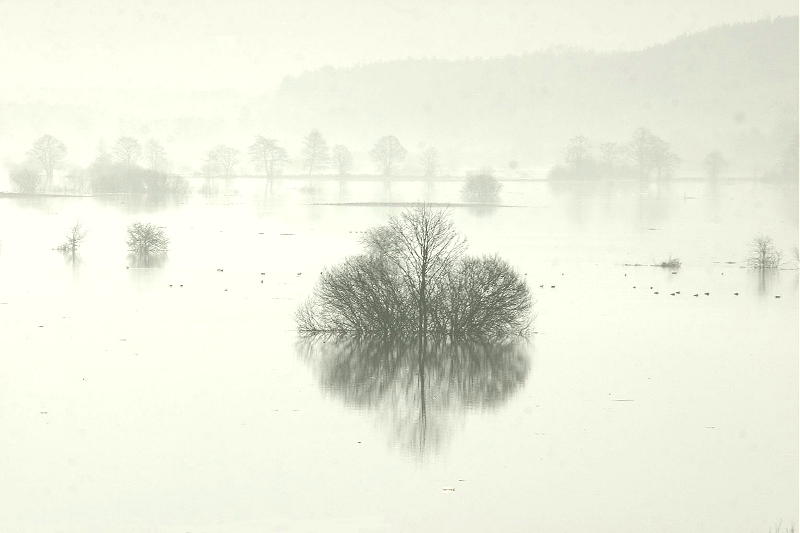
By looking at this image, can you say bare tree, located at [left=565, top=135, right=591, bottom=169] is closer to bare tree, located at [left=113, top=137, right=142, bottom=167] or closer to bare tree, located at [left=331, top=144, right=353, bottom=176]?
bare tree, located at [left=331, top=144, right=353, bottom=176]

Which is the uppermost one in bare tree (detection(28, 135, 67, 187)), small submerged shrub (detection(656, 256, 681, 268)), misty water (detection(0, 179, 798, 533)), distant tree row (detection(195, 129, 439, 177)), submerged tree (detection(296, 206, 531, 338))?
distant tree row (detection(195, 129, 439, 177))

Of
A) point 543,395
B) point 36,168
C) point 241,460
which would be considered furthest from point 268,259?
point 36,168

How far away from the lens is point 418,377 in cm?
2817

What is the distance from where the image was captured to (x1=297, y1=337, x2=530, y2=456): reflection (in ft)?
79.7

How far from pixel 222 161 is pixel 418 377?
11378cm

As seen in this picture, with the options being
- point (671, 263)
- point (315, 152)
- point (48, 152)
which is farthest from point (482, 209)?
point (48, 152)

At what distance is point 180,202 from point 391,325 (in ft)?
228

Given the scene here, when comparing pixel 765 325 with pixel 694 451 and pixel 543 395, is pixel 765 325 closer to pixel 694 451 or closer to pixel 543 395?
pixel 543 395

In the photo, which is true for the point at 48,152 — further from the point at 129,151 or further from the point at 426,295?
the point at 426,295

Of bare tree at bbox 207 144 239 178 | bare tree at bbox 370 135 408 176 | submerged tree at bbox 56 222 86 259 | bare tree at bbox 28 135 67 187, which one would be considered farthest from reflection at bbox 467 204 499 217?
bare tree at bbox 207 144 239 178

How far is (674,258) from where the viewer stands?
2325 inches

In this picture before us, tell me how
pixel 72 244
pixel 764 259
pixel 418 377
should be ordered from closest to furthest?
pixel 418 377, pixel 764 259, pixel 72 244

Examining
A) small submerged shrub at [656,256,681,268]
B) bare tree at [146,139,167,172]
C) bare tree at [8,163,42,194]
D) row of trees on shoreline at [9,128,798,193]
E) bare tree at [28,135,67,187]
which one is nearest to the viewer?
small submerged shrub at [656,256,681,268]

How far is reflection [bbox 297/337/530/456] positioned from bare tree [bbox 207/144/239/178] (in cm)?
10559
